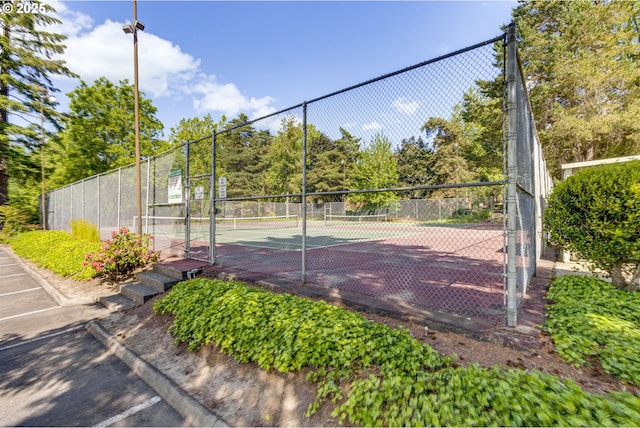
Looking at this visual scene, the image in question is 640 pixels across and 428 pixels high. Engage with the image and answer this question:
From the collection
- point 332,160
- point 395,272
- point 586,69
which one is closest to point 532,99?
point 586,69

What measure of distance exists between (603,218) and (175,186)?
8.20 meters

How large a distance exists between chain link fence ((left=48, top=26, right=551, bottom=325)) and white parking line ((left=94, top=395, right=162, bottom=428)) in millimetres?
2438

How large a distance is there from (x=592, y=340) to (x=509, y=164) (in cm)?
164

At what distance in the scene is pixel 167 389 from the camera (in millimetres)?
2686

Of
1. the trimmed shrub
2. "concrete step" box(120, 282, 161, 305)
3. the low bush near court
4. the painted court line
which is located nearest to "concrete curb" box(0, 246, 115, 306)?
the low bush near court

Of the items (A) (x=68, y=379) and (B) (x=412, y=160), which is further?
(B) (x=412, y=160)

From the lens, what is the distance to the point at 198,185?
7047 millimetres

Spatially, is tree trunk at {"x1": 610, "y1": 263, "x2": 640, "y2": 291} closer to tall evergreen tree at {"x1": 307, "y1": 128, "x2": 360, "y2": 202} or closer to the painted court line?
tall evergreen tree at {"x1": 307, "y1": 128, "x2": 360, "y2": 202}

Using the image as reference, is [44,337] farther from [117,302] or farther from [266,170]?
[266,170]

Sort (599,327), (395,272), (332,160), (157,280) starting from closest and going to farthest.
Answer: (599,327), (332,160), (157,280), (395,272)

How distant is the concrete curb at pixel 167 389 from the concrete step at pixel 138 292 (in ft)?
3.68

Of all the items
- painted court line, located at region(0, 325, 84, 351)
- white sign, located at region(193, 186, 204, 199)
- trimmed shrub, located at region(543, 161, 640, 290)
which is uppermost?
white sign, located at region(193, 186, 204, 199)

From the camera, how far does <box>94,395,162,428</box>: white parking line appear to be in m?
2.32

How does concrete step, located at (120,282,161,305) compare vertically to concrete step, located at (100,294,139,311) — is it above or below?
above
